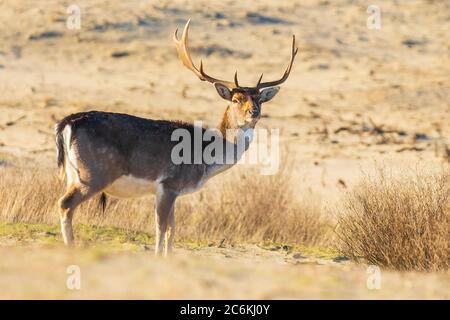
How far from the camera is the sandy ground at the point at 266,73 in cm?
2078

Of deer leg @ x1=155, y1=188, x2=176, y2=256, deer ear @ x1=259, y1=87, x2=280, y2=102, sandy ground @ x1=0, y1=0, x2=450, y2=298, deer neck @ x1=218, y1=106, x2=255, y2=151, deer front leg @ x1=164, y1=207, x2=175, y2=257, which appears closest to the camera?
deer leg @ x1=155, y1=188, x2=176, y2=256

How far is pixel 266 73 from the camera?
27891 millimetres

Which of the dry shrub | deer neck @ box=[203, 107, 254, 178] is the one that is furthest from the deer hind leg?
the dry shrub

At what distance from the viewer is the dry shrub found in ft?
35.6

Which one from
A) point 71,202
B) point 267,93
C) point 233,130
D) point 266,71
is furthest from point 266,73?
point 71,202

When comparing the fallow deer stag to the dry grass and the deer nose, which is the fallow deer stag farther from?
the dry grass

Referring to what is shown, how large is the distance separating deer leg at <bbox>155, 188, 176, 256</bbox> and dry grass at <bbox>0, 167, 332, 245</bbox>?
1851 mm

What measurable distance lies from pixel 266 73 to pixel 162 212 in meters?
17.0

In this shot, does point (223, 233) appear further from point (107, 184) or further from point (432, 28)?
point (432, 28)

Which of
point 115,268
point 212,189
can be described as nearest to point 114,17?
point 212,189

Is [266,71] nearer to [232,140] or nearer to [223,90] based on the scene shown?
[223,90]

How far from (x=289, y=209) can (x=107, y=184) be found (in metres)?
3.93

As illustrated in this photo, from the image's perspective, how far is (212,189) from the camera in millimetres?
15328

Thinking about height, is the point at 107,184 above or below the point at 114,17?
below
